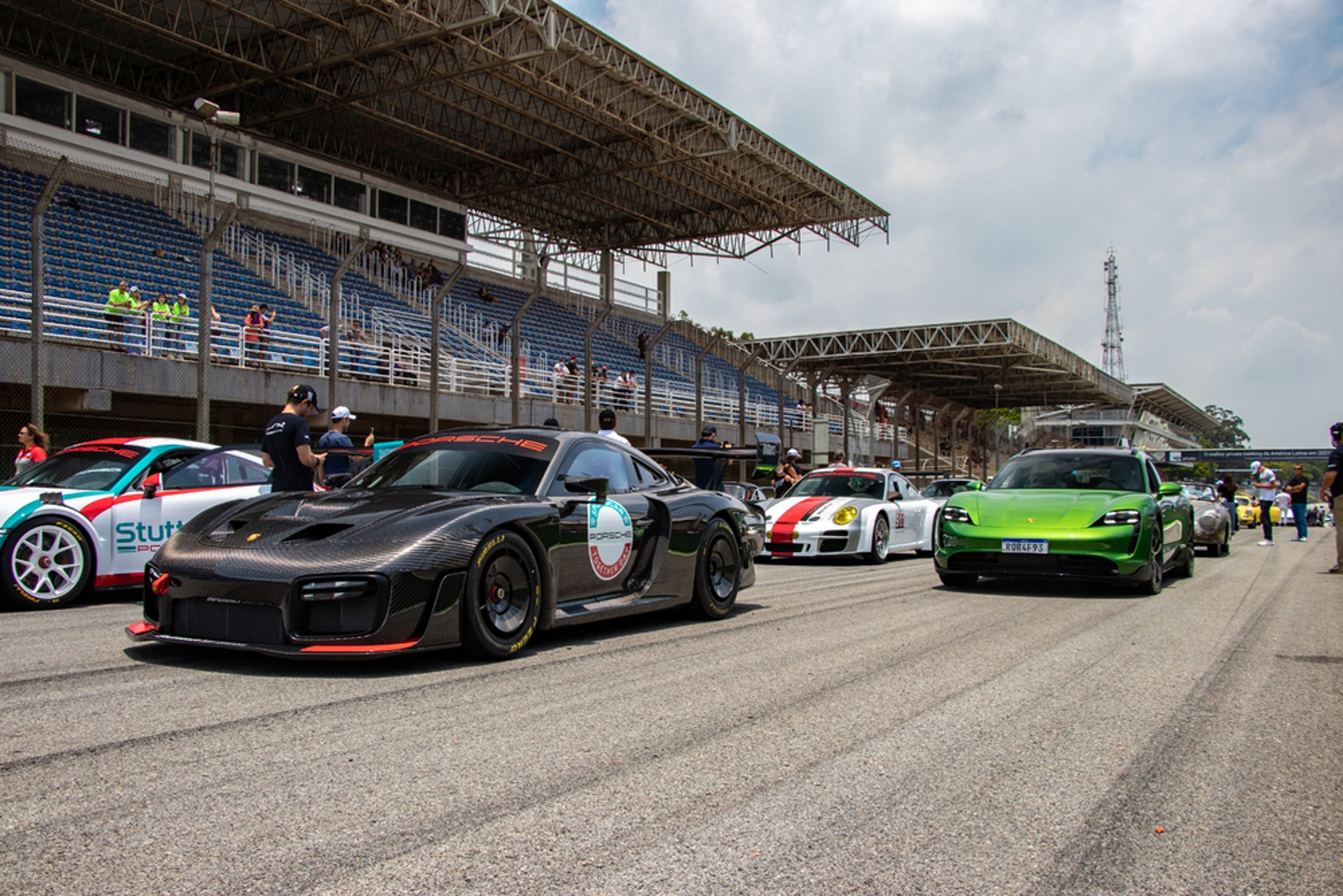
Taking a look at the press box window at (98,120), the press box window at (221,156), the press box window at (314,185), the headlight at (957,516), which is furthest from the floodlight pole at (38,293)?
the press box window at (314,185)

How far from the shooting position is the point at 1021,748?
3941 millimetres

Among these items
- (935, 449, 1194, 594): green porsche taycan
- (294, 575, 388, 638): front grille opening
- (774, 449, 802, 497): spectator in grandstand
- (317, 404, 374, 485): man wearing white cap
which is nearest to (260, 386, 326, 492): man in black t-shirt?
(317, 404, 374, 485): man wearing white cap

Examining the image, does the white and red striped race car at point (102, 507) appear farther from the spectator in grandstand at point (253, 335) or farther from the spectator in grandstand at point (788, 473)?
the spectator in grandstand at point (788, 473)

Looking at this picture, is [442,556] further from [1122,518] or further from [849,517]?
[849,517]

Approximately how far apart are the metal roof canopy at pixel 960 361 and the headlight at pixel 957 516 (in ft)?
87.8

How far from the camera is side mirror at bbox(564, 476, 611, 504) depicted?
6145mm

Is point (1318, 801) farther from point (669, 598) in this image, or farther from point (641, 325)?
point (641, 325)

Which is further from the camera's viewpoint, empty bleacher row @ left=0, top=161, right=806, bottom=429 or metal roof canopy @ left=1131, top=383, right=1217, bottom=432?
metal roof canopy @ left=1131, top=383, right=1217, bottom=432

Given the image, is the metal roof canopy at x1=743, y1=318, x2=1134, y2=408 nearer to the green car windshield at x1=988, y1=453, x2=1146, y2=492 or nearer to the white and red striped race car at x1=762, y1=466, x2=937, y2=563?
the white and red striped race car at x1=762, y1=466, x2=937, y2=563

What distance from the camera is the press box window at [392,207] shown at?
109 feet

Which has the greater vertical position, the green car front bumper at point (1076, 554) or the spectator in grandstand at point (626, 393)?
the spectator in grandstand at point (626, 393)

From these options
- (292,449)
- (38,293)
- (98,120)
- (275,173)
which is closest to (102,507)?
(292,449)

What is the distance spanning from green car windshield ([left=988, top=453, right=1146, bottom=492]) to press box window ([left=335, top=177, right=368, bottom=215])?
1008 inches

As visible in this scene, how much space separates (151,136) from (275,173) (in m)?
3.75
